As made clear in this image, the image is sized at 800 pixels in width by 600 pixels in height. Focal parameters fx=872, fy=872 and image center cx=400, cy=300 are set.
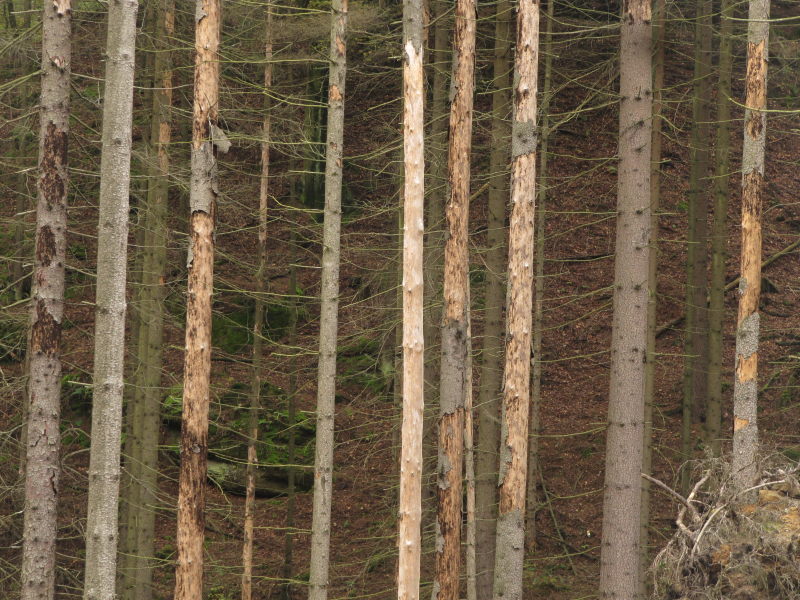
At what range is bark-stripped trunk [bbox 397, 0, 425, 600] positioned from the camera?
7.52 m

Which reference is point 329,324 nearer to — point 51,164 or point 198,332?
point 198,332

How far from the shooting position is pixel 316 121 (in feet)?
67.9

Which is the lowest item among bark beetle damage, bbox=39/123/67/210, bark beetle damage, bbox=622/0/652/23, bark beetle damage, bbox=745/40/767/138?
bark beetle damage, bbox=39/123/67/210

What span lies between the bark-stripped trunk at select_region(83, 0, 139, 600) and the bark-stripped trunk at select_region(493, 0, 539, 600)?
3.79m

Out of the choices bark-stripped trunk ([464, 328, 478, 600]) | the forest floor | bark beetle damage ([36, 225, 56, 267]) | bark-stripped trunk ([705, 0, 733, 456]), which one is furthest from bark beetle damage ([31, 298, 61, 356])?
bark-stripped trunk ([705, 0, 733, 456])

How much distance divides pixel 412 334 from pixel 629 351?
9.49 ft

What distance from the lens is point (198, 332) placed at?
910cm

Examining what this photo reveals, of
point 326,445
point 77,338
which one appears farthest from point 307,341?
point 326,445

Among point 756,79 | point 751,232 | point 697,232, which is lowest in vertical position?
point 751,232

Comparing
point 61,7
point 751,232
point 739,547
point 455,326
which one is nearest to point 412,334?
point 455,326

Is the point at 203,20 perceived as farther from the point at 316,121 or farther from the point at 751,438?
the point at 316,121

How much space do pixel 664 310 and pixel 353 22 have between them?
970cm

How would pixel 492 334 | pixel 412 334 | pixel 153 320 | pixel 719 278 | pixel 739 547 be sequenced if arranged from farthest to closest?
pixel 719 278 → pixel 492 334 → pixel 153 320 → pixel 739 547 → pixel 412 334

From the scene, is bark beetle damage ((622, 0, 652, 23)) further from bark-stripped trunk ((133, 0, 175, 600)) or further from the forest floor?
bark-stripped trunk ((133, 0, 175, 600))
